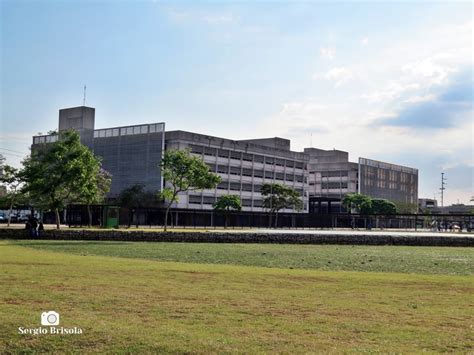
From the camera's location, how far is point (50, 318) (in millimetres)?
9688

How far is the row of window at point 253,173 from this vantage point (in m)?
123

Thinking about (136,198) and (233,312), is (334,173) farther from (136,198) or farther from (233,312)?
(233,312)

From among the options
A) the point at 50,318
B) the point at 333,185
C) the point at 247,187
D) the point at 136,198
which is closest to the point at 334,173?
the point at 333,185

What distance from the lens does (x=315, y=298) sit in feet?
42.3

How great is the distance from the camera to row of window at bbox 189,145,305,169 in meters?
118

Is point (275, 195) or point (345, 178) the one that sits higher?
point (345, 178)

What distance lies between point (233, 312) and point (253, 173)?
122 meters

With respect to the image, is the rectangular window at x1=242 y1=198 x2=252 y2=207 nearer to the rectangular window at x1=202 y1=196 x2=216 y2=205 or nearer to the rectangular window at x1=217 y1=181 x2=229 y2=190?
the rectangular window at x1=217 y1=181 x2=229 y2=190

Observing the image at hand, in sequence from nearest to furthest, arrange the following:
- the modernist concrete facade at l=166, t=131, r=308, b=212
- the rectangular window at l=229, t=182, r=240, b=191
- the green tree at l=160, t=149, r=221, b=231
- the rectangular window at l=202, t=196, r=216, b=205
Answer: the green tree at l=160, t=149, r=221, b=231 < the modernist concrete facade at l=166, t=131, r=308, b=212 < the rectangular window at l=202, t=196, r=216, b=205 < the rectangular window at l=229, t=182, r=240, b=191

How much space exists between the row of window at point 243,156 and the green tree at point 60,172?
204ft

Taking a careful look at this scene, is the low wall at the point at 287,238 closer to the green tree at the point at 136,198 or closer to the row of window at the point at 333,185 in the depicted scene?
the green tree at the point at 136,198

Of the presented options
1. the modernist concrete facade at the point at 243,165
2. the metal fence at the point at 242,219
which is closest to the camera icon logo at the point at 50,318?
the metal fence at the point at 242,219

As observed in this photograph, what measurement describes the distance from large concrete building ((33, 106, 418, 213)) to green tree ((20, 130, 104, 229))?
46.1m

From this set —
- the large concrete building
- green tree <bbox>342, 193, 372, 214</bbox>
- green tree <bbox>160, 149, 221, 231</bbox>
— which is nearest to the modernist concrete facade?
the large concrete building
